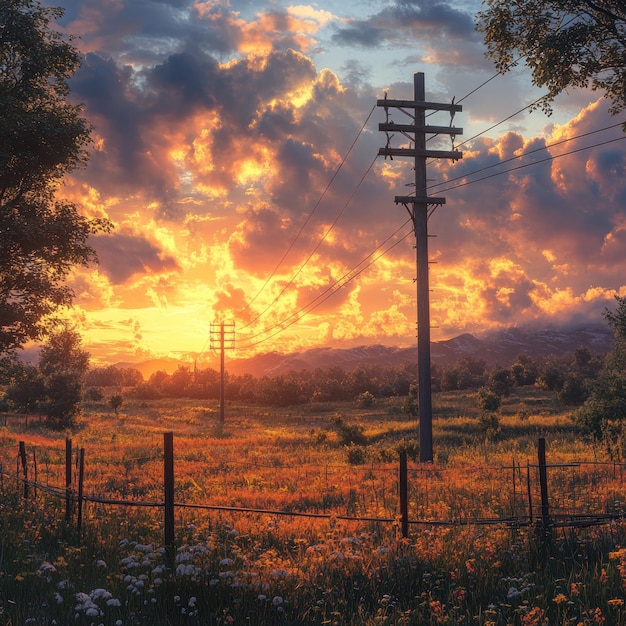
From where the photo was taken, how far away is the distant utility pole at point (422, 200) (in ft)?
81.0

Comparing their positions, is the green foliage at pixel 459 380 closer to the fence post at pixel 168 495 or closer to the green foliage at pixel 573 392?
the green foliage at pixel 573 392

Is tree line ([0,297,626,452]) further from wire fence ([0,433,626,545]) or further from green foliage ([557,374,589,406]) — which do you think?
wire fence ([0,433,626,545])

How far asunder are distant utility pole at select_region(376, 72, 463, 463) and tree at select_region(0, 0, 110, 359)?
12167 millimetres

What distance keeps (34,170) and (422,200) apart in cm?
1475

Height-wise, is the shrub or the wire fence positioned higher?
the wire fence

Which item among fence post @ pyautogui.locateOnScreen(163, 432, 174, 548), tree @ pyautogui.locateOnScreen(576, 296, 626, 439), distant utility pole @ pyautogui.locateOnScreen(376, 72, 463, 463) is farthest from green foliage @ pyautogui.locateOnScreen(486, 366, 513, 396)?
fence post @ pyautogui.locateOnScreen(163, 432, 174, 548)

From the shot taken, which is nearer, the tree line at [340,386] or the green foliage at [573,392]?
the tree line at [340,386]

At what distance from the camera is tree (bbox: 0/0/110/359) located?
21.0 meters

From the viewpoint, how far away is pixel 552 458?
82.5 ft

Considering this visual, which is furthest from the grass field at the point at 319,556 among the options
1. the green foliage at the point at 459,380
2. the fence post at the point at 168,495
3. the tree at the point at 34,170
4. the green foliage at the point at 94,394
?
the green foliage at the point at 459,380

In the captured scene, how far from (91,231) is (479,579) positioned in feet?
61.8

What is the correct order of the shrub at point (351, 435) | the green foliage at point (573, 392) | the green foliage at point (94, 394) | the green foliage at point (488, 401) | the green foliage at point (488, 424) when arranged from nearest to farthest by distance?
the green foliage at point (488, 424)
the shrub at point (351, 435)
the green foliage at point (488, 401)
the green foliage at point (573, 392)
the green foliage at point (94, 394)

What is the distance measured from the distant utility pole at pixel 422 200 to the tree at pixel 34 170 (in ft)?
39.9

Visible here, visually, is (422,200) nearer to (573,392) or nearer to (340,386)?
(573,392)
